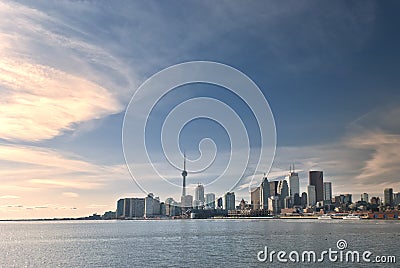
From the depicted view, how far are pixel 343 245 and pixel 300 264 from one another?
117 feet

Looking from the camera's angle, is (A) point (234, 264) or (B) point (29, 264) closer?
(A) point (234, 264)

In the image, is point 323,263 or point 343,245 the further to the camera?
point 343,245

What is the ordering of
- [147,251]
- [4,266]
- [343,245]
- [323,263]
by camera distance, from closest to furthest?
[323,263] → [4,266] → [147,251] → [343,245]

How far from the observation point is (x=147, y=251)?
88.4m

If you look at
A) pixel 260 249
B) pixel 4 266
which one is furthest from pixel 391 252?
pixel 4 266

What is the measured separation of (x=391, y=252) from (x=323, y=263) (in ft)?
73.5

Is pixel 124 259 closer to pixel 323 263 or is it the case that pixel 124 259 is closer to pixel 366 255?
pixel 323 263

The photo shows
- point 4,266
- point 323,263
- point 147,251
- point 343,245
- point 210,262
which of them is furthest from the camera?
point 343,245

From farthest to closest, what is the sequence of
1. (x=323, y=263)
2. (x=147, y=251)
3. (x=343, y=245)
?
(x=343, y=245) → (x=147, y=251) → (x=323, y=263)

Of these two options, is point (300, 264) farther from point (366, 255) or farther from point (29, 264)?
point (29, 264)

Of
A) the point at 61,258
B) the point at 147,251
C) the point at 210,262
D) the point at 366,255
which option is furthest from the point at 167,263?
the point at 366,255

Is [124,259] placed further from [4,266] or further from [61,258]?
[4,266]

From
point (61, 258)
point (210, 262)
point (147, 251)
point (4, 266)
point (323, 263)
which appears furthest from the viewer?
point (147, 251)

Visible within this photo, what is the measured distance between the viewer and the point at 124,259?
76.1m
